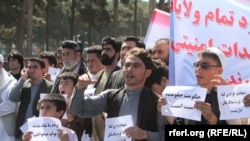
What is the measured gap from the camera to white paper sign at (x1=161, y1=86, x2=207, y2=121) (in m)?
3.25

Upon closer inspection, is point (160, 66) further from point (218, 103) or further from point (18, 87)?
point (18, 87)

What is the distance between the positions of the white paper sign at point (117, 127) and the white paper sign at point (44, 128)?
508 mm

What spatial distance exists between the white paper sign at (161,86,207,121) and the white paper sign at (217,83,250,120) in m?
0.13

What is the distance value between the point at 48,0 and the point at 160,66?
91.5 ft

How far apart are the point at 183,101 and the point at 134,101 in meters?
0.48

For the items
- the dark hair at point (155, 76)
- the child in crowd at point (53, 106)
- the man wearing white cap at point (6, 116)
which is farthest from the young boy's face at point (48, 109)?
the man wearing white cap at point (6, 116)

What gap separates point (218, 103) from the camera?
10.9 feet

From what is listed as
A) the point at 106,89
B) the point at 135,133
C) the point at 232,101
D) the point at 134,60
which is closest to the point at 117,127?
the point at 135,133

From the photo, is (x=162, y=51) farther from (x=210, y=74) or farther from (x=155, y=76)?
(x=210, y=74)

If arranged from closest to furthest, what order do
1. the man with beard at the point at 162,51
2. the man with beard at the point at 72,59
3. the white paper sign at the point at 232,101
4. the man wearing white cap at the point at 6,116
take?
the white paper sign at the point at 232,101 → the man with beard at the point at 162,51 → the man wearing white cap at the point at 6,116 → the man with beard at the point at 72,59

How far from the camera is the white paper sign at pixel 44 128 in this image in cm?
386

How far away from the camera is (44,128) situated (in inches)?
152

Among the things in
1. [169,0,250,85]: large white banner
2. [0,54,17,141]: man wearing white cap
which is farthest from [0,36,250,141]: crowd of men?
[169,0,250,85]: large white banner

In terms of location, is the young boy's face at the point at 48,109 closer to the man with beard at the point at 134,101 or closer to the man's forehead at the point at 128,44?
the man with beard at the point at 134,101
